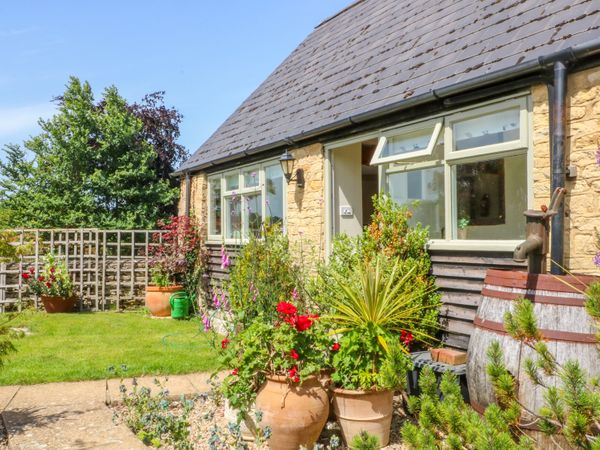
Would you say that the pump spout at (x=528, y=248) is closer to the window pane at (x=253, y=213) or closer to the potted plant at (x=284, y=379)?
the potted plant at (x=284, y=379)

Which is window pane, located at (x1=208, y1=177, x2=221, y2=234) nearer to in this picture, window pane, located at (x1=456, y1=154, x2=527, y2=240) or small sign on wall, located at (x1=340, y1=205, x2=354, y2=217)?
small sign on wall, located at (x1=340, y1=205, x2=354, y2=217)

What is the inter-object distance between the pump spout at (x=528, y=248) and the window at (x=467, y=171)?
101cm

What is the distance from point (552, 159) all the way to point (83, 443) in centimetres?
406

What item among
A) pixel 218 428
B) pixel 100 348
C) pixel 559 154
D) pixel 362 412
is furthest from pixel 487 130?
pixel 100 348

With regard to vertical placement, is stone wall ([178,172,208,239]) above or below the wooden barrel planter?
above

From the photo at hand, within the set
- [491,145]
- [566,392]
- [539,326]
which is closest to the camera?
[566,392]

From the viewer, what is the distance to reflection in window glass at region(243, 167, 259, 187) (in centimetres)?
903

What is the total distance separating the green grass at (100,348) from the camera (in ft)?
18.5

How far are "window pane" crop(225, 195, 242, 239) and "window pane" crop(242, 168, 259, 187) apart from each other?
39 cm

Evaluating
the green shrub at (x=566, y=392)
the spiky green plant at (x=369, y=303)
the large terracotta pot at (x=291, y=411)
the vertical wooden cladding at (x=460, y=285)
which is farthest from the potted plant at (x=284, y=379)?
the vertical wooden cladding at (x=460, y=285)

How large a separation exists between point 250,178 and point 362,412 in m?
6.12

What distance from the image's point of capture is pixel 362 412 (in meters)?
3.76

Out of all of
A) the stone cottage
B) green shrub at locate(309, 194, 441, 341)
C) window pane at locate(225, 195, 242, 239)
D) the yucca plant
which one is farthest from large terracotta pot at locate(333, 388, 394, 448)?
window pane at locate(225, 195, 242, 239)

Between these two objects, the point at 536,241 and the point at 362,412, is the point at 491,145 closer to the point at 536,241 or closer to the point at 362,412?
the point at 536,241
